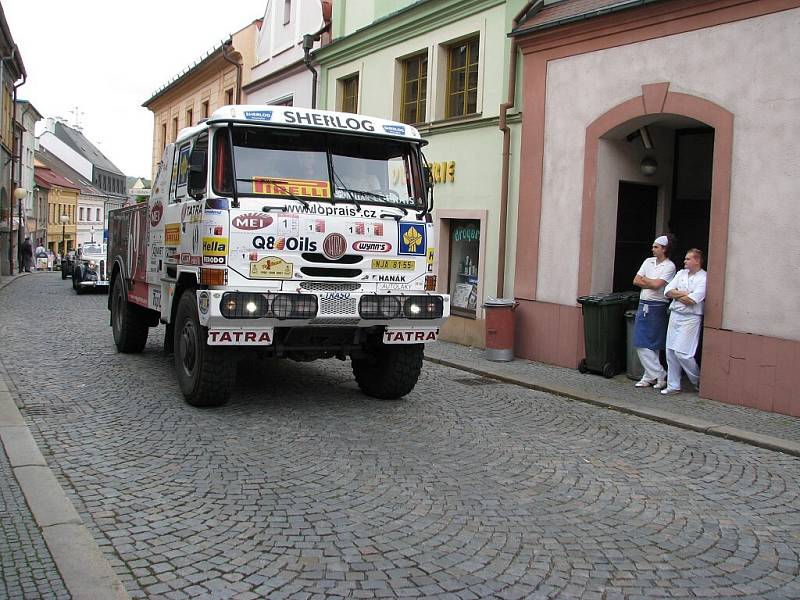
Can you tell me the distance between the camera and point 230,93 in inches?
996

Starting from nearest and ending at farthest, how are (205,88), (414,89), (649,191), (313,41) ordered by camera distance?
(649,191)
(414,89)
(313,41)
(205,88)

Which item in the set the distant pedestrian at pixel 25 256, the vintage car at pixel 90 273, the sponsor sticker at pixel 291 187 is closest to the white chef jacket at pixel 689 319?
the sponsor sticker at pixel 291 187

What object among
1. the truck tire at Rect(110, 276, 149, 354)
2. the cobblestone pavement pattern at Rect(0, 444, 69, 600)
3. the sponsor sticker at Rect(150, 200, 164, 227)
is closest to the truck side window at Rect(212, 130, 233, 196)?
the sponsor sticker at Rect(150, 200, 164, 227)

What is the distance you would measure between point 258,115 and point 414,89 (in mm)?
8545

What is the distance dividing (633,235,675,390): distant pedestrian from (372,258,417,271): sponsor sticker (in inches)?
131

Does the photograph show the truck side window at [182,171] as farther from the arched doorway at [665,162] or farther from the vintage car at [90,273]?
the vintage car at [90,273]

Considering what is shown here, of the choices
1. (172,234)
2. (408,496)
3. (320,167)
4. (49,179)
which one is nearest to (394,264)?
(320,167)

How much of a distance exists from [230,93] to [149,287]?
17.2 metres

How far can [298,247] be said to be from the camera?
723 cm

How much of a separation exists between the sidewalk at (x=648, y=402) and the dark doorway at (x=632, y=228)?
1.70 m

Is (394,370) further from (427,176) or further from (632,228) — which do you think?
(632,228)

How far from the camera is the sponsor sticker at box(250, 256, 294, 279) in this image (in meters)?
7.11

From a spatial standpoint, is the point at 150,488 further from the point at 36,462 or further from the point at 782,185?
the point at 782,185

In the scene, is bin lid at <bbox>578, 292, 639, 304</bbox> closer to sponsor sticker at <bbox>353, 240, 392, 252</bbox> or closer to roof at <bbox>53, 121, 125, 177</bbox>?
sponsor sticker at <bbox>353, 240, 392, 252</bbox>
